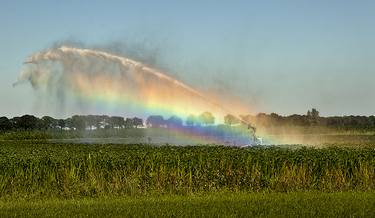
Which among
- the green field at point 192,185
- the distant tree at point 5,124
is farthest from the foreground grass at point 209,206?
the distant tree at point 5,124

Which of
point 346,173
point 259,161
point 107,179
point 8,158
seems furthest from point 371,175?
point 8,158

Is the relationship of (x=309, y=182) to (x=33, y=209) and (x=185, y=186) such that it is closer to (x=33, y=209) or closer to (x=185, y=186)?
(x=185, y=186)

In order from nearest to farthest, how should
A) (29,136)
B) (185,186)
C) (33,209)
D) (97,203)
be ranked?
(33,209) < (97,203) < (185,186) < (29,136)

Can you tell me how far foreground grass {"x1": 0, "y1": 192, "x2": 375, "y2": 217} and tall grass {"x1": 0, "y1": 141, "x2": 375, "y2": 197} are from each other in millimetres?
2225

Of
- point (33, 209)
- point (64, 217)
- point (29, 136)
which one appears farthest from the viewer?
point (29, 136)

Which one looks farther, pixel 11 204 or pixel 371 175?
pixel 371 175

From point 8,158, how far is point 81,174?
4.23 meters

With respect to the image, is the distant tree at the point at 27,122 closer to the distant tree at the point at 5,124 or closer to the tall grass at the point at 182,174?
the distant tree at the point at 5,124

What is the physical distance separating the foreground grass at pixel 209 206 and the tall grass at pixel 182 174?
2.22 m

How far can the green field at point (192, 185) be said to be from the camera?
18.8 metres

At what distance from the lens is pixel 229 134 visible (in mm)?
91938

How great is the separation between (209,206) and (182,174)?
707 centimetres

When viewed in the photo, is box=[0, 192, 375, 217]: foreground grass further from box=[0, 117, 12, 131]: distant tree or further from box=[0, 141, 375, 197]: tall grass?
box=[0, 117, 12, 131]: distant tree

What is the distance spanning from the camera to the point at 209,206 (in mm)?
19438
